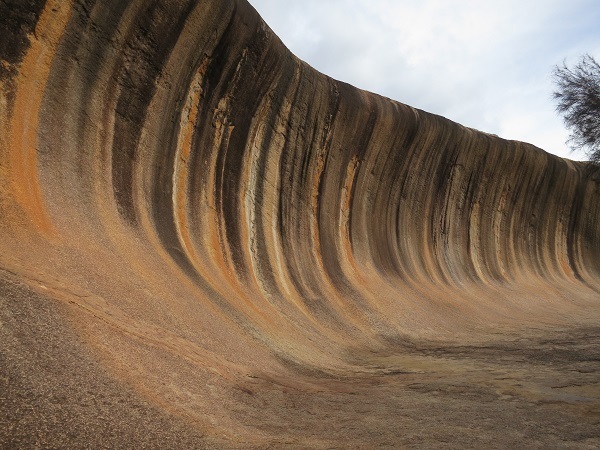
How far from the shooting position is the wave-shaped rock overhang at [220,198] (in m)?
4.59

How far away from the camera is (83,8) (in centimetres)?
589

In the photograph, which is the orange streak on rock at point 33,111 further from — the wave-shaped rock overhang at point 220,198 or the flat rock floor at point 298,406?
the flat rock floor at point 298,406

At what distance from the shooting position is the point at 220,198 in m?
7.55

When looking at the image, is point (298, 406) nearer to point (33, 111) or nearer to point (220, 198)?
point (33, 111)

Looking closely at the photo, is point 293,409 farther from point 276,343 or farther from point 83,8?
point 83,8

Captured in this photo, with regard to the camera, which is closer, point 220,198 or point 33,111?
point 33,111

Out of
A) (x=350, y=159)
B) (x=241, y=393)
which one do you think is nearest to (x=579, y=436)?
(x=241, y=393)

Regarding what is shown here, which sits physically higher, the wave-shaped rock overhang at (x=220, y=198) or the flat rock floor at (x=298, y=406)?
the wave-shaped rock overhang at (x=220, y=198)

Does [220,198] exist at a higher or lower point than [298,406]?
higher

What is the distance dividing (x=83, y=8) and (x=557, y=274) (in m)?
14.2

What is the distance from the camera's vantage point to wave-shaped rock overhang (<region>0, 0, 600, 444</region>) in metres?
4.59

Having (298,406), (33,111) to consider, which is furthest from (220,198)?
(298,406)

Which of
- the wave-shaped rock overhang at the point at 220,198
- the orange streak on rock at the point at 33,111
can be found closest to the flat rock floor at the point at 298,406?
the wave-shaped rock overhang at the point at 220,198

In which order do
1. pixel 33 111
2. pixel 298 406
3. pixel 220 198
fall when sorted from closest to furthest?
pixel 298 406 < pixel 33 111 < pixel 220 198
